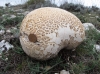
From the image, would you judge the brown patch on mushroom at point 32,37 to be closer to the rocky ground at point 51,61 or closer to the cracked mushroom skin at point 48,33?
the cracked mushroom skin at point 48,33

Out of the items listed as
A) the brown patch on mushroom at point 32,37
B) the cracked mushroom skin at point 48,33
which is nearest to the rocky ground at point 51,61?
the cracked mushroom skin at point 48,33

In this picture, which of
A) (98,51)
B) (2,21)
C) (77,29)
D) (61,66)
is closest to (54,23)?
(77,29)

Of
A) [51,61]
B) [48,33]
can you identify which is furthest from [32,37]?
[51,61]

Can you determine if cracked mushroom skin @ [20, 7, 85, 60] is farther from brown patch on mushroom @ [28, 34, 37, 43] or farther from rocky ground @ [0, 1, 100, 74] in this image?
rocky ground @ [0, 1, 100, 74]

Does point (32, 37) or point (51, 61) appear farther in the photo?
point (51, 61)

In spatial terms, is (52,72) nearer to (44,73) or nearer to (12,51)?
(44,73)

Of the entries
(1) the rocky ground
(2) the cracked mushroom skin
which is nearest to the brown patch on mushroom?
(2) the cracked mushroom skin

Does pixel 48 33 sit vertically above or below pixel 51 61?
above

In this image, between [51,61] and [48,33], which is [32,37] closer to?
[48,33]
